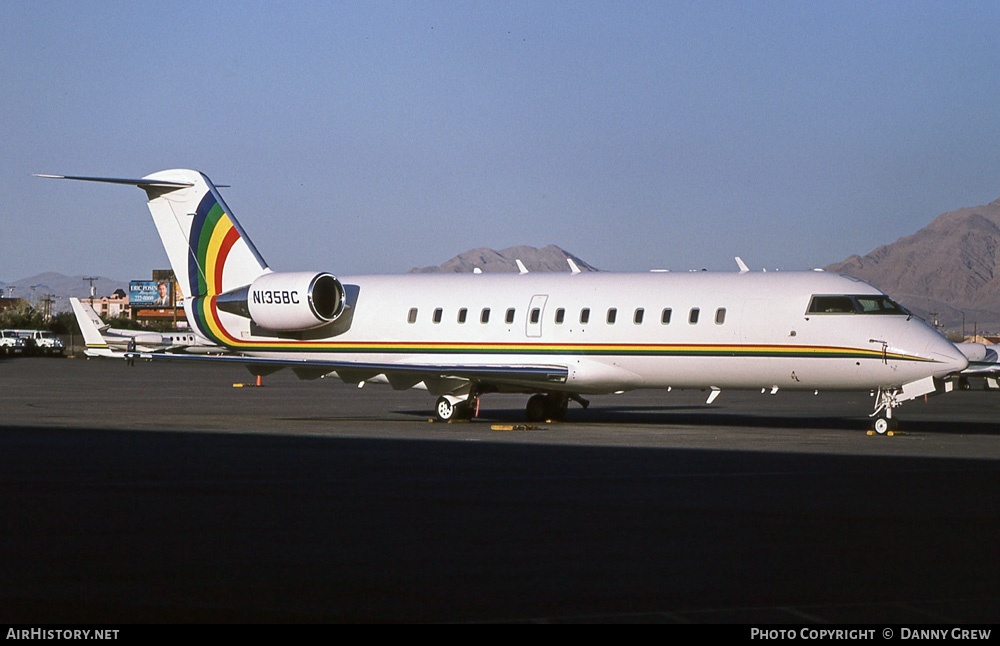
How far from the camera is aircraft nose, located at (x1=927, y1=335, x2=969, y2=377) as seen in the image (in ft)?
71.2

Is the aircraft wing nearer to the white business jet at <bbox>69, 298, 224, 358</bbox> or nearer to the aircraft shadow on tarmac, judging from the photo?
the aircraft shadow on tarmac

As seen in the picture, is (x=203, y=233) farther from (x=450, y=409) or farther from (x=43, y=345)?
(x=43, y=345)

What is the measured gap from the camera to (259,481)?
13.8m

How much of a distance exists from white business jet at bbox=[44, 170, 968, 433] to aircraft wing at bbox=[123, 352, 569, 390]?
0.04 metres

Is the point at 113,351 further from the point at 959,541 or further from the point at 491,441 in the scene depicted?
the point at 959,541

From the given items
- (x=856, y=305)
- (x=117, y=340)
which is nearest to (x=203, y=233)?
(x=856, y=305)

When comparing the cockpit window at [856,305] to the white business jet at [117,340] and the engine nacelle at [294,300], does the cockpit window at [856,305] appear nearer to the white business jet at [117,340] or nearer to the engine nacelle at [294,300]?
the engine nacelle at [294,300]

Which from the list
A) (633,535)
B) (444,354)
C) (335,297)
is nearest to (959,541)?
(633,535)

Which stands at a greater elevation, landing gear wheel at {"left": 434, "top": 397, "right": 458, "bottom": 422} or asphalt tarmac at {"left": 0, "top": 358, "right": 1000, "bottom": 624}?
asphalt tarmac at {"left": 0, "top": 358, "right": 1000, "bottom": 624}

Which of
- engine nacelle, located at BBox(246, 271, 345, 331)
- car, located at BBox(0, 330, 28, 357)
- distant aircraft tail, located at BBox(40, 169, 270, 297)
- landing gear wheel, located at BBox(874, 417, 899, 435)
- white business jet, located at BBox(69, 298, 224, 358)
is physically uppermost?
distant aircraft tail, located at BBox(40, 169, 270, 297)

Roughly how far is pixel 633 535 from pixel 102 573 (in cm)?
408

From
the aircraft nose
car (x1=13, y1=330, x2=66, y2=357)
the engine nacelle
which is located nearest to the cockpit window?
the aircraft nose

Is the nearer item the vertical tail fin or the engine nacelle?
the engine nacelle

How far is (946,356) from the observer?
21.8 metres
